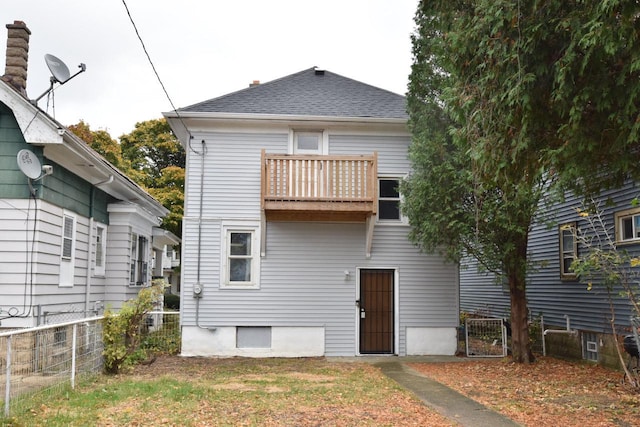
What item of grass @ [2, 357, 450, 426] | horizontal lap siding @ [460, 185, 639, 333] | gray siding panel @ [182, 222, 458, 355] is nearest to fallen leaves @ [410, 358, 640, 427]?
horizontal lap siding @ [460, 185, 639, 333]

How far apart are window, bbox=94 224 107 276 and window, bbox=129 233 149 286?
1009mm

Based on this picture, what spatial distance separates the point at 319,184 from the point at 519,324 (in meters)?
5.24

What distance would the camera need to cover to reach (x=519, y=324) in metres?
12.1

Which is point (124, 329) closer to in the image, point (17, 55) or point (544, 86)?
point (17, 55)

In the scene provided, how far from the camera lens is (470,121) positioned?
6.68 meters

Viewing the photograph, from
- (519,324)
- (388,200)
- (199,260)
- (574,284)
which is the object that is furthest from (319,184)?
(574,284)

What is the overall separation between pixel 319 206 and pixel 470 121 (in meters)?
6.18

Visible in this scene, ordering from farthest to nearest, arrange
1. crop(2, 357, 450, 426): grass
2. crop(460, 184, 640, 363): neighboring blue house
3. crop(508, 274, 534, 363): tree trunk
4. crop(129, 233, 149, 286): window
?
crop(129, 233, 149, 286): window → crop(508, 274, 534, 363): tree trunk → crop(460, 184, 640, 363): neighboring blue house → crop(2, 357, 450, 426): grass

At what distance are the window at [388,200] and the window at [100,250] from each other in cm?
690

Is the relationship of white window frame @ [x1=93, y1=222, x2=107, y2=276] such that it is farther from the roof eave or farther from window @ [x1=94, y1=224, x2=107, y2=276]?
the roof eave

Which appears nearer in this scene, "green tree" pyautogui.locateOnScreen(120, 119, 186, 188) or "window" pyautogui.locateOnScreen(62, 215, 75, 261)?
"window" pyautogui.locateOnScreen(62, 215, 75, 261)

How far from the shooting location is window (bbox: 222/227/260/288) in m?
13.4

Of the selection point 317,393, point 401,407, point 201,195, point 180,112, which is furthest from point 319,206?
point 401,407

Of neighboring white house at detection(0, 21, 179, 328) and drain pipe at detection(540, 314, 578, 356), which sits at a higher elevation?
neighboring white house at detection(0, 21, 179, 328)
